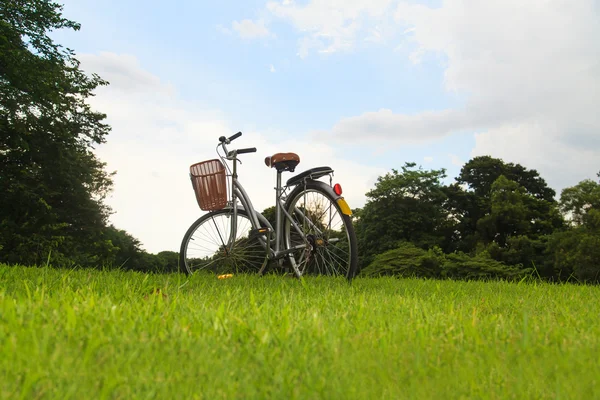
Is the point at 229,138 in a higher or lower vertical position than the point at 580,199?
lower

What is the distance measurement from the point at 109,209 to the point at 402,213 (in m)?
20.3

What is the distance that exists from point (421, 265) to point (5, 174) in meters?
21.9

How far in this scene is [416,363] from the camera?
83.4 inches

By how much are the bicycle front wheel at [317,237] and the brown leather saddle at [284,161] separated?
301 millimetres

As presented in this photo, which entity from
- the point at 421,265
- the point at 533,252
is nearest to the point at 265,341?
the point at 421,265

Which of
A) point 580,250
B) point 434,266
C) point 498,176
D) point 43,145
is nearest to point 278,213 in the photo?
point 43,145

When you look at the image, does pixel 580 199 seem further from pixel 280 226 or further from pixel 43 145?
pixel 280 226

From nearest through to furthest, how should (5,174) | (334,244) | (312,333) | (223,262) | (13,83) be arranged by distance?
(312,333) < (334,244) < (223,262) < (13,83) < (5,174)

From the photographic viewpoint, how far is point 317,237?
570 cm

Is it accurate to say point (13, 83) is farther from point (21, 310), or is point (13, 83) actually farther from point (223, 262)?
point (21, 310)

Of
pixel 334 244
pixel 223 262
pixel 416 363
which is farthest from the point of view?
pixel 223 262

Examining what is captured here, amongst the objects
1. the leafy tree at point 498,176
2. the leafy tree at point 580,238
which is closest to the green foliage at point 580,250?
the leafy tree at point 580,238

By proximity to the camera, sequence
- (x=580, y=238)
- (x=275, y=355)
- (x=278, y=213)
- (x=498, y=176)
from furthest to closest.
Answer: (x=498, y=176) → (x=580, y=238) → (x=278, y=213) → (x=275, y=355)

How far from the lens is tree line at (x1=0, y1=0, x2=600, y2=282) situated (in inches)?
828
